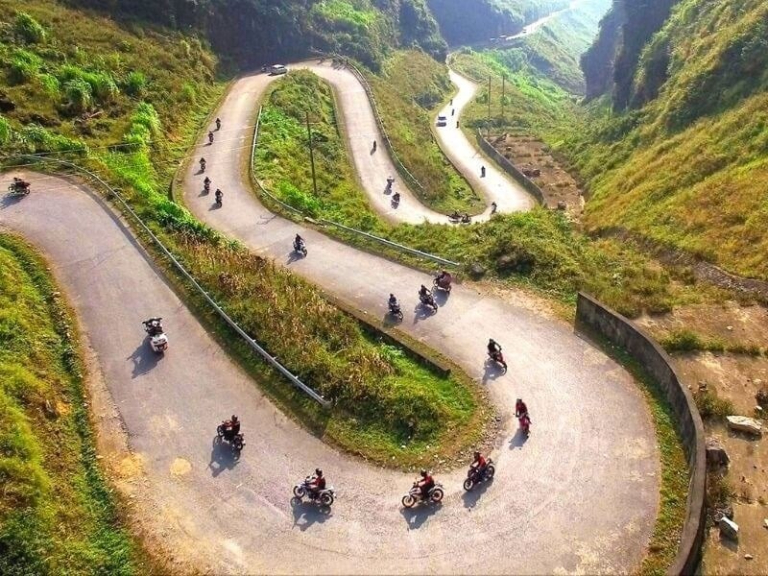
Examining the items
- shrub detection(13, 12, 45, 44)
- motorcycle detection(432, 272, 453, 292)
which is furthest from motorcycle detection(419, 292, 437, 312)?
shrub detection(13, 12, 45, 44)

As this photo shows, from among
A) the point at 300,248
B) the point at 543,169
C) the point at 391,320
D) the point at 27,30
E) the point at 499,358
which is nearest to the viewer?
the point at 499,358

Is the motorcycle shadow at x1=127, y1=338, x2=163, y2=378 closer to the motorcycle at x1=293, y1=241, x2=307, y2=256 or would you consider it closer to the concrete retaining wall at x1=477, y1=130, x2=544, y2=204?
the motorcycle at x1=293, y1=241, x2=307, y2=256

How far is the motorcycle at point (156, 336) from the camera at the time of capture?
21.6 meters

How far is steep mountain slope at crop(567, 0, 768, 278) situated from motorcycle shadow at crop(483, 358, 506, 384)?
1420 cm

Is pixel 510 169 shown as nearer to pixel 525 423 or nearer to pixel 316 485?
pixel 525 423

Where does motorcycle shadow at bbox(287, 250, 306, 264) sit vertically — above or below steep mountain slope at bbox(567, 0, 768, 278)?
below

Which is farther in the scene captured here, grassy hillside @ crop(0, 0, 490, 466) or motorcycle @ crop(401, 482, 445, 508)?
grassy hillside @ crop(0, 0, 490, 466)

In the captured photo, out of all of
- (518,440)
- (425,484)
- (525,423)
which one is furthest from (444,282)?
(425,484)

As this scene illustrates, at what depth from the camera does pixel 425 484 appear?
50.7 ft

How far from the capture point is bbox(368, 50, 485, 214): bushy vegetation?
5703cm


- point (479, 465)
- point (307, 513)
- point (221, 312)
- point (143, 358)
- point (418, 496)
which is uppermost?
point (479, 465)

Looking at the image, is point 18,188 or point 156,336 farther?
point 18,188

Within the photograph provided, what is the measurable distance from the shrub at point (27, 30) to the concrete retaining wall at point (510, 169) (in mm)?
45437

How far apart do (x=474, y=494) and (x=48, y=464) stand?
1208 cm
